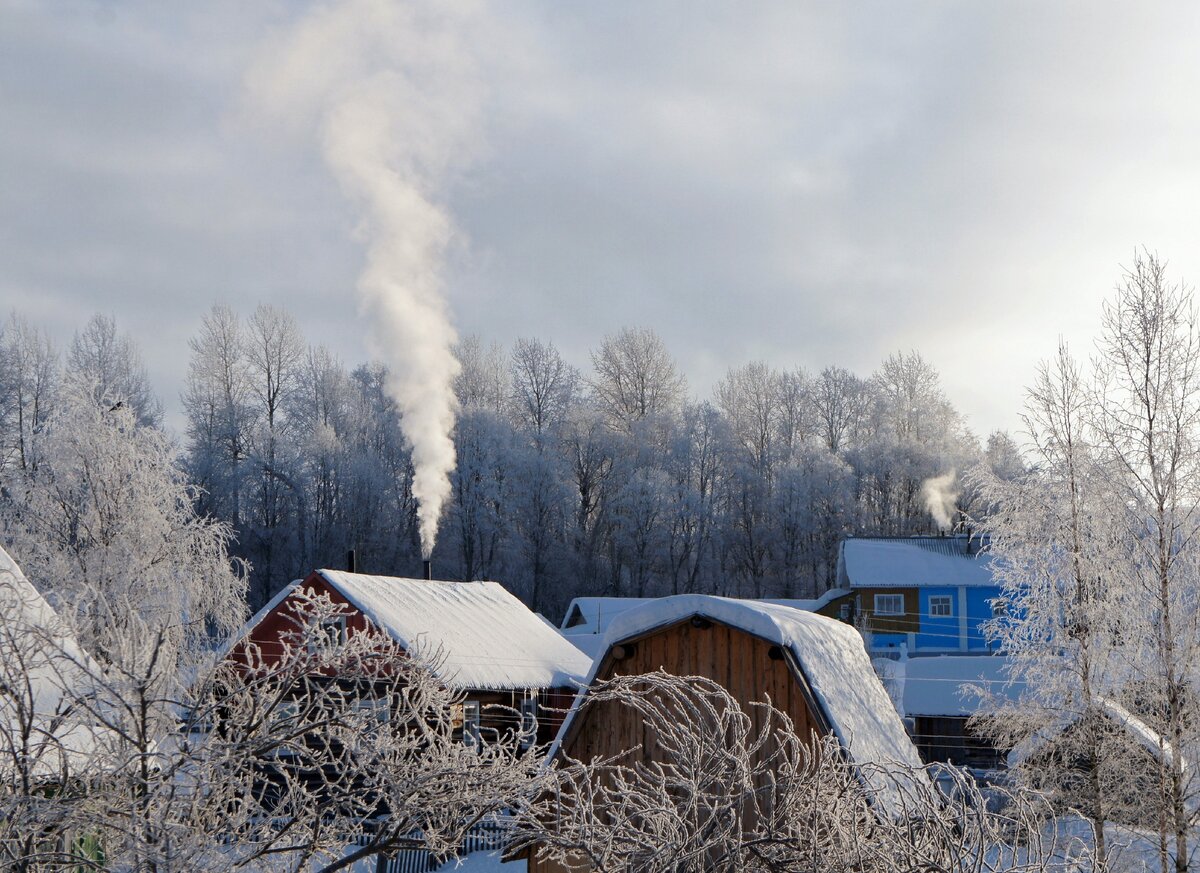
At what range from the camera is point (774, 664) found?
10.6 m

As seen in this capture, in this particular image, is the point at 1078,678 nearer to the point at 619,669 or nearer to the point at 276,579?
the point at 619,669

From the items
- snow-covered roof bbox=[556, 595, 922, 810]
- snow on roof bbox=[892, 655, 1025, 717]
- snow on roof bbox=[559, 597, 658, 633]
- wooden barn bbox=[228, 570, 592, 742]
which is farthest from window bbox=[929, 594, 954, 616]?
snow-covered roof bbox=[556, 595, 922, 810]

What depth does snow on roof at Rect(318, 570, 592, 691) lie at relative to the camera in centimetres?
2234

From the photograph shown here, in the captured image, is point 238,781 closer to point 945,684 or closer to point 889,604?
point 945,684

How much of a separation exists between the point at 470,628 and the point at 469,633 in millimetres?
425

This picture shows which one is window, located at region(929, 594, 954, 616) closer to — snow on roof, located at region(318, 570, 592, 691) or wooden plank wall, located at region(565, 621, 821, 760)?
snow on roof, located at region(318, 570, 592, 691)

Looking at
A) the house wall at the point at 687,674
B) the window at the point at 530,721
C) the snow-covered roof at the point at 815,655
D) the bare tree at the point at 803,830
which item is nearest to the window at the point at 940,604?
the window at the point at 530,721

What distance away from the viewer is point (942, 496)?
55.2 meters

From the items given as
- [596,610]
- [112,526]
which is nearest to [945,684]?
[596,610]

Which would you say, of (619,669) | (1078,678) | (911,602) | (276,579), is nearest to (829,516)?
(911,602)

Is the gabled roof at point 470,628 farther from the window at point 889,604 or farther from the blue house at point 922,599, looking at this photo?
the window at point 889,604

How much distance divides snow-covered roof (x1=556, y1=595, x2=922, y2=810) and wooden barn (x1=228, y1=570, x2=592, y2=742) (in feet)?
34.9

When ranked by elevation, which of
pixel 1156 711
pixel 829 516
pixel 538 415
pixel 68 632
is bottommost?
pixel 1156 711

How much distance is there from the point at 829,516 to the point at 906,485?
4.59 meters
